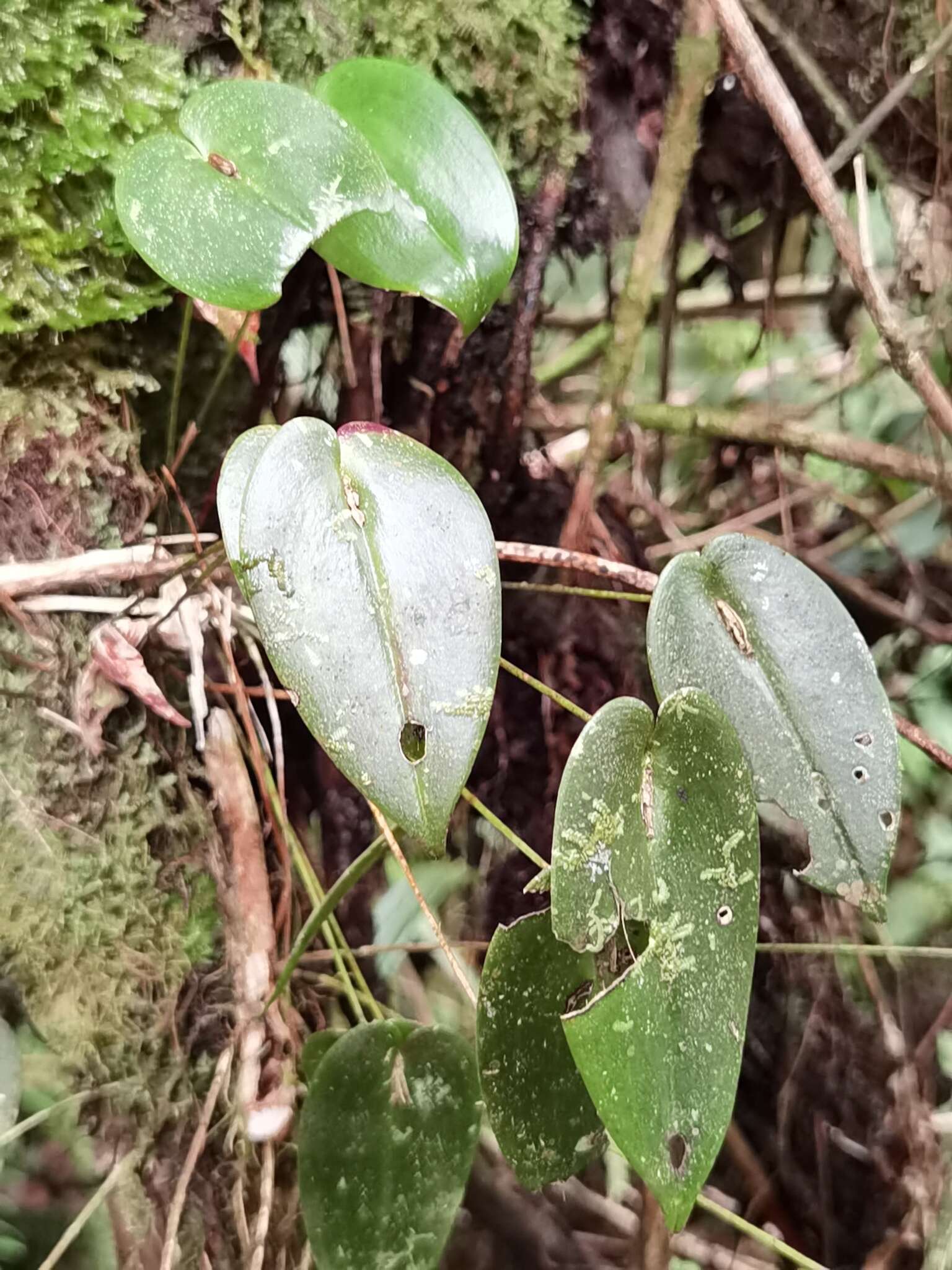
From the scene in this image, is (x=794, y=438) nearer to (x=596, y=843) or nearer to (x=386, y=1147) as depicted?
(x=596, y=843)

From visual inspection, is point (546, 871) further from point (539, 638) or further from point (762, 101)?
point (762, 101)

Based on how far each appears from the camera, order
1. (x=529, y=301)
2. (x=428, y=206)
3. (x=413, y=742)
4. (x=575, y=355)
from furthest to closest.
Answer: (x=575, y=355), (x=529, y=301), (x=428, y=206), (x=413, y=742)

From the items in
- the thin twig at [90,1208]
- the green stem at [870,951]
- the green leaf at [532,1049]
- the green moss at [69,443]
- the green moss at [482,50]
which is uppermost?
the green moss at [482,50]

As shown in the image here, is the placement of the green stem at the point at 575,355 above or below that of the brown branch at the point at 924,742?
Result: above

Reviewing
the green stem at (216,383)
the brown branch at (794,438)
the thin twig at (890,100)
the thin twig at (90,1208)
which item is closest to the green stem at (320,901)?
the thin twig at (90,1208)

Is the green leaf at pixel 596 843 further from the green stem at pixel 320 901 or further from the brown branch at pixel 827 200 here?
the brown branch at pixel 827 200

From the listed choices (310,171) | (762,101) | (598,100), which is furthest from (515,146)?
(310,171)

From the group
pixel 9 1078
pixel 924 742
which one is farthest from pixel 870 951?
pixel 9 1078
